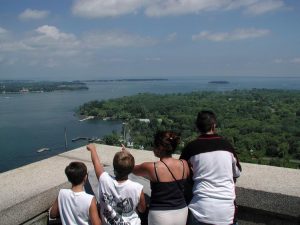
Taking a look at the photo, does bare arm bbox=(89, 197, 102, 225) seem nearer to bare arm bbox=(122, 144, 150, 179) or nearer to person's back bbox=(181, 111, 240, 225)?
bare arm bbox=(122, 144, 150, 179)

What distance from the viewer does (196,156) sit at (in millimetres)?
1885

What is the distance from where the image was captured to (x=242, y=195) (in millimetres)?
2107

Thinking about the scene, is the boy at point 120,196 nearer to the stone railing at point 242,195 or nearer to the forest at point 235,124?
the stone railing at point 242,195

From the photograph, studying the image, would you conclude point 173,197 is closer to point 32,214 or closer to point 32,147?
point 32,214

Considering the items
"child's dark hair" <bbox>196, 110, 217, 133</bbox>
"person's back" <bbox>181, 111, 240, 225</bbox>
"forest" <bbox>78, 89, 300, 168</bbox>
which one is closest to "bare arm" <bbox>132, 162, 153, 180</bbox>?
"person's back" <bbox>181, 111, 240, 225</bbox>

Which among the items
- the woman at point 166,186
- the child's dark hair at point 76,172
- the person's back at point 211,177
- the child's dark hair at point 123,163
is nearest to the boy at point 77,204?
the child's dark hair at point 76,172

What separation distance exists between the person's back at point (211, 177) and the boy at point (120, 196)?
296mm

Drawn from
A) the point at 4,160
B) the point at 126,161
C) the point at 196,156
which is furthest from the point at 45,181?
the point at 4,160

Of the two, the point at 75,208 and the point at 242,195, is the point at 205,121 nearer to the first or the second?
the point at 242,195

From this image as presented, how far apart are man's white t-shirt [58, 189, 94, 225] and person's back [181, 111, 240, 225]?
54 centimetres

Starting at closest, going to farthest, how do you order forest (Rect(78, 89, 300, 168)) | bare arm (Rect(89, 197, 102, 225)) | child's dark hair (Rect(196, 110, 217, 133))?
bare arm (Rect(89, 197, 102, 225)), child's dark hair (Rect(196, 110, 217, 133)), forest (Rect(78, 89, 300, 168))

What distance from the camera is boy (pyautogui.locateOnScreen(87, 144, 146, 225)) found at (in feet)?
5.97

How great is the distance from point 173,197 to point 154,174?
0.15 metres

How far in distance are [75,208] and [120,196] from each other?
226mm
